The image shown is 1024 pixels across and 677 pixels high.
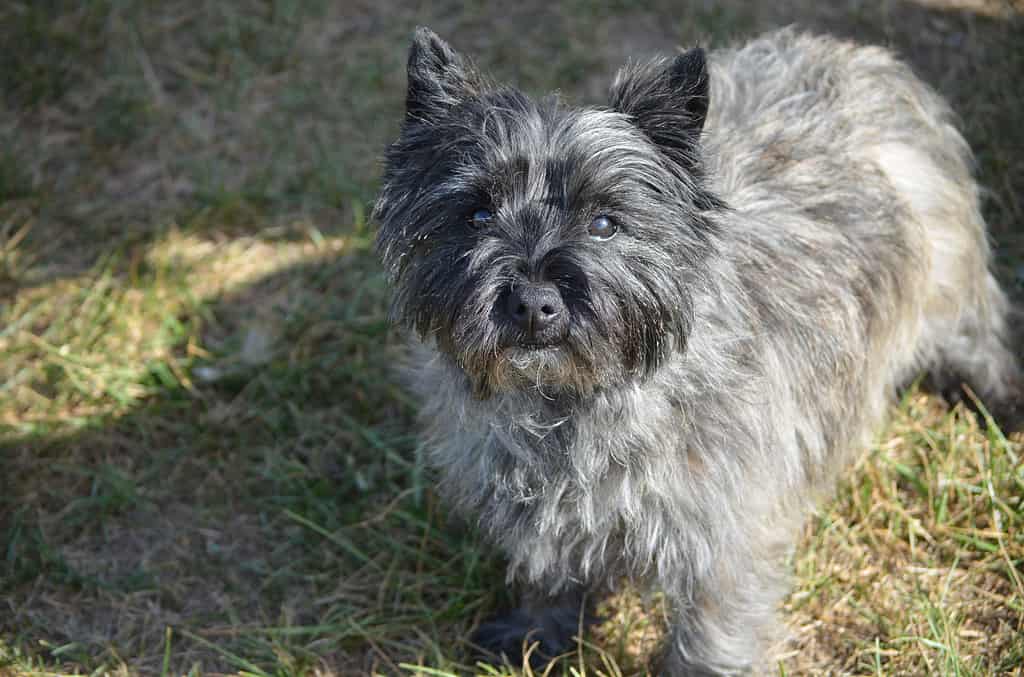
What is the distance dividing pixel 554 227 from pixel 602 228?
130 mm

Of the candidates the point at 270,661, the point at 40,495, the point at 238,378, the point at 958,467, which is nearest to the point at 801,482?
the point at 958,467

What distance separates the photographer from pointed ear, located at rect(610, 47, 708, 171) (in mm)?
2543

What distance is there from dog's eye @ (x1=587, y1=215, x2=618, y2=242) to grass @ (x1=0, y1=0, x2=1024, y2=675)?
809mm

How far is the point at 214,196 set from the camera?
197 inches

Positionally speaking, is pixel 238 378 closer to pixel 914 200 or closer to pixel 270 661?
pixel 270 661

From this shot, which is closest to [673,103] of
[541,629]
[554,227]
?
[554,227]

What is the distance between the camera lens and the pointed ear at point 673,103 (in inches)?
100

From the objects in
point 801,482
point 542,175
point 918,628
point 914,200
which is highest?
point 542,175

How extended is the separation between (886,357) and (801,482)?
2.00 feet

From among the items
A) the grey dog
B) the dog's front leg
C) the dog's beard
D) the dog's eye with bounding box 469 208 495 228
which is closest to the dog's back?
the grey dog

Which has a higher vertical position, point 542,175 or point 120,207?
point 542,175

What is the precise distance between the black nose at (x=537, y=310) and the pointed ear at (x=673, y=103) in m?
0.54

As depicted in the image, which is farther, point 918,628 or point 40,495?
point 40,495

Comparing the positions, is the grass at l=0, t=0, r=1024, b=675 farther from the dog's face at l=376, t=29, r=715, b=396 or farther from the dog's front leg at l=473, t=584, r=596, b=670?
the dog's face at l=376, t=29, r=715, b=396
